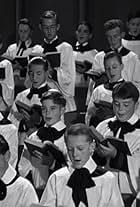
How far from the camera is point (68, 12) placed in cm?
785

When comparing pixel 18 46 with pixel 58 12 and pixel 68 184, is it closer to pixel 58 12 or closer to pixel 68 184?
pixel 58 12

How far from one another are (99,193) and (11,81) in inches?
106

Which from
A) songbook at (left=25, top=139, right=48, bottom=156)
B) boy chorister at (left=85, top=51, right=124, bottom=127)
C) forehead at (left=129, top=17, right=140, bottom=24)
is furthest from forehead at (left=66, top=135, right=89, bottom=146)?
forehead at (left=129, top=17, right=140, bottom=24)

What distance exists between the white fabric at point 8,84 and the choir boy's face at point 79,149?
2545 millimetres

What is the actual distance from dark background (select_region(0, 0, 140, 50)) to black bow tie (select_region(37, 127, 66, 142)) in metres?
3.39

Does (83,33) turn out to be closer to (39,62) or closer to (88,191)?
(39,62)

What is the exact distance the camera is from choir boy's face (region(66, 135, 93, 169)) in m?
3.28

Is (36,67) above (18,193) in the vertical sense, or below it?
above

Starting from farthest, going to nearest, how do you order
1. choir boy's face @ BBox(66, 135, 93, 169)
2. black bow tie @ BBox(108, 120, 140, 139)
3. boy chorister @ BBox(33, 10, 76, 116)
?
boy chorister @ BBox(33, 10, 76, 116) → black bow tie @ BBox(108, 120, 140, 139) → choir boy's face @ BBox(66, 135, 93, 169)

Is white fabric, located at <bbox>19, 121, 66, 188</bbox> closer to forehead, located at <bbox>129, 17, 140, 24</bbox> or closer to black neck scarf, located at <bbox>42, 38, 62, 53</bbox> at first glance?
black neck scarf, located at <bbox>42, 38, 62, 53</bbox>

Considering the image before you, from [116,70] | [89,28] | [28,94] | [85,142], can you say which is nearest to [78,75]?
[89,28]

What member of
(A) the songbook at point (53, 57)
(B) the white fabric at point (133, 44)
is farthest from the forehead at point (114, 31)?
(B) the white fabric at point (133, 44)

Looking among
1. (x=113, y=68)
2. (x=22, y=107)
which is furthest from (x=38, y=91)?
(x=113, y=68)

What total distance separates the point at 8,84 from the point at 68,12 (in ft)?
7.60
